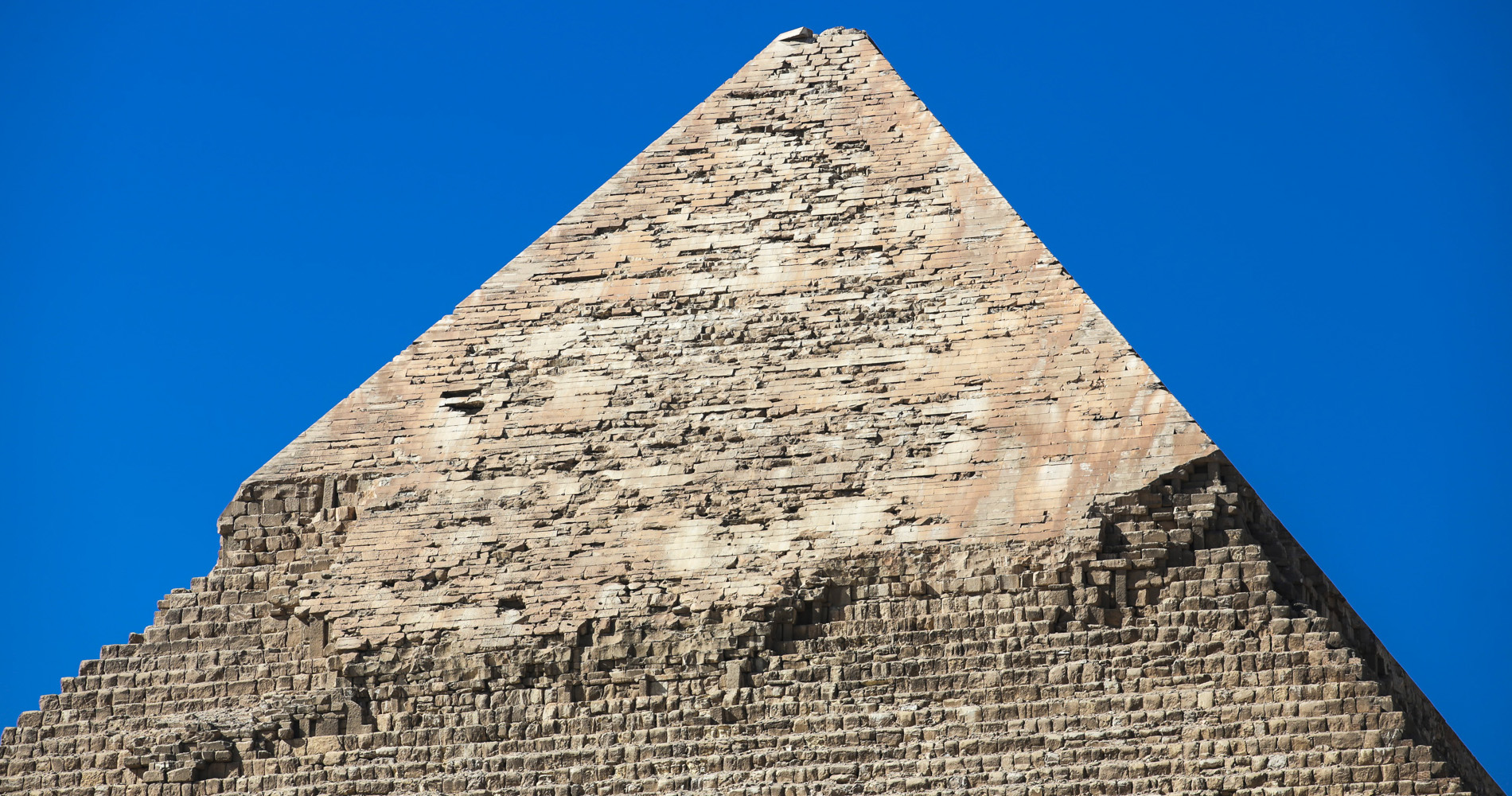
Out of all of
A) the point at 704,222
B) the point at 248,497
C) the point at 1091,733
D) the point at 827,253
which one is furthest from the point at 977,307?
the point at 248,497

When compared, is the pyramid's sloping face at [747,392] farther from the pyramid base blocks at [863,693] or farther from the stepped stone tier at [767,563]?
the pyramid base blocks at [863,693]

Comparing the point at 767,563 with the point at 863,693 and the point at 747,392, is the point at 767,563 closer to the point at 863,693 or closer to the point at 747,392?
the point at 863,693

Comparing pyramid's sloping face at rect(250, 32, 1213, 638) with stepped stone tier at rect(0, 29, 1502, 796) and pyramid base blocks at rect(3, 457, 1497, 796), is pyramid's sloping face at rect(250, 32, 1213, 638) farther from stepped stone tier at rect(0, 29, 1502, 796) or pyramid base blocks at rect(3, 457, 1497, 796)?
pyramid base blocks at rect(3, 457, 1497, 796)

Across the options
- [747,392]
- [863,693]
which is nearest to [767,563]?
[863,693]

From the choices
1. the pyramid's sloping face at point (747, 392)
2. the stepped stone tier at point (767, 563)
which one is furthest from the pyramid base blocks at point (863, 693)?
the pyramid's sloping face at point (747, 392)

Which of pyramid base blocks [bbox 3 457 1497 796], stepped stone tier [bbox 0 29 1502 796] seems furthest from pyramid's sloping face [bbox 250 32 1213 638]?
pyramid base blocks [bbox 3 457 1497 796]

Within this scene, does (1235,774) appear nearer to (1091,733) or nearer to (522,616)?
(1091,733)
